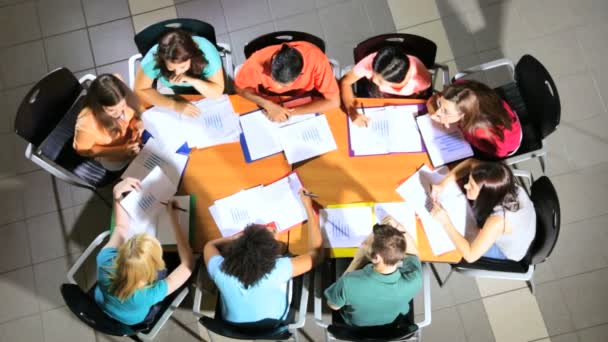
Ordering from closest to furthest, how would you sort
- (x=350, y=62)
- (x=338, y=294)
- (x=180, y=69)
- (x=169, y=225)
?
(x=338, y=294)
(x=169, y=225)
(x=180, y=69)
(x=350, y=62)

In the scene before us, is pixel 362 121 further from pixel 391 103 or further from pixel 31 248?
pixel 31 248

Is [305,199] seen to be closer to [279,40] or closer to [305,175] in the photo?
[305,175]

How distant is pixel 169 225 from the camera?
2.51 m

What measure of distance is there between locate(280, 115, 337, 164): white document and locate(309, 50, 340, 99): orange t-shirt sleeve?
7.2 inches

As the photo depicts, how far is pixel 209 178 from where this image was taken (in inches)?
103

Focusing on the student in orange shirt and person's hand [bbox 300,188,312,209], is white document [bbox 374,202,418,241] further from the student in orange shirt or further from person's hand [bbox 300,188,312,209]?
the student in orange shirt

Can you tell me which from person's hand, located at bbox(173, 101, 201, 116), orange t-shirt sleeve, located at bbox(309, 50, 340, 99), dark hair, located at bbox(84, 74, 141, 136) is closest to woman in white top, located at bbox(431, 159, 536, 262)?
orange t-shirt sleeve, located at bbox(309, 50, 340, 99)

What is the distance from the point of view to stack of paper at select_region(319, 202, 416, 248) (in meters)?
2.46

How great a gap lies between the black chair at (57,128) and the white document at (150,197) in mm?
451

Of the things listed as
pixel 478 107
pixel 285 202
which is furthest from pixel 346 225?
pixel 478 107

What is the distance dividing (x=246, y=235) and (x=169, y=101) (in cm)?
107

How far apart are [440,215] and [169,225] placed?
1.47 meters

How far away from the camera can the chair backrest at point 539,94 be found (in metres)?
2.55

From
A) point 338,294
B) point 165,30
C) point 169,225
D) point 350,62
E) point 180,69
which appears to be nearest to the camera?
point 338,294
